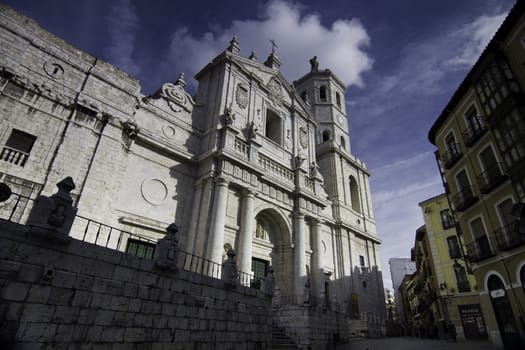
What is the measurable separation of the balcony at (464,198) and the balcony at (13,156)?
18309mm

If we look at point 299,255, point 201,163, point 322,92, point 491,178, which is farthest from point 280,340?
point 322,92

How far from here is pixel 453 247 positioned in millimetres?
22344

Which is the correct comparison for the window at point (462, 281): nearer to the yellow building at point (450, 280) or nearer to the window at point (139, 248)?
the yellow building at point (450, 280)

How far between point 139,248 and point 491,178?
608 inches

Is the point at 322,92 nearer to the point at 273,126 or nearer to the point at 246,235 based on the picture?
the point at 273,126

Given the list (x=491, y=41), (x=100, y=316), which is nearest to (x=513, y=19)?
(x=491, y=41)

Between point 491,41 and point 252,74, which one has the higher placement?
point 252,74

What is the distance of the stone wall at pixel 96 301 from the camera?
5.71 m

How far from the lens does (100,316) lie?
21.7ft

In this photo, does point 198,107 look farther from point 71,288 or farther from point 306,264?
point 71,288

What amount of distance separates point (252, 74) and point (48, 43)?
12204mm

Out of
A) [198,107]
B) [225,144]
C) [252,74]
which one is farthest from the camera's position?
[252,74]

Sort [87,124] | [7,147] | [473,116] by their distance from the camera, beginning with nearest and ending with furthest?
[7,147] < [87,124] < [473,116]

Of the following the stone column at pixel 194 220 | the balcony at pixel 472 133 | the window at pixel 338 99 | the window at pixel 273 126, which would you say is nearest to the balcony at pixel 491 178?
the balcony at pixel 472 133
